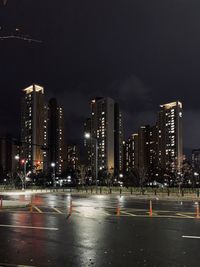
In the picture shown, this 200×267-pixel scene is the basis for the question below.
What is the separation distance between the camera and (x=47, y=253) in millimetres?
11906

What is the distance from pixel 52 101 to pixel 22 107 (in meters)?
41.6

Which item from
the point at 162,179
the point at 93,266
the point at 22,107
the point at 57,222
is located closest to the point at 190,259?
the point at 93,266

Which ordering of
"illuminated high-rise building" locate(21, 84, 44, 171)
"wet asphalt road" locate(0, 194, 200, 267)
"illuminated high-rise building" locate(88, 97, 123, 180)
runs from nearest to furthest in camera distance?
"wet asphalt road" locate(0, 194, 200, 267)
"illuminated high-rise building" locate(21, 84, 44, 171)
"illuminated high-rise building" locate(88, 97, 123, 180)

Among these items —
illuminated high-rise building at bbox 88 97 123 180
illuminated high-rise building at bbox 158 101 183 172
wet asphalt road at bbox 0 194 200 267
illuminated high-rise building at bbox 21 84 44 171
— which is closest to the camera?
wet asphalt road at bbox 0 194 200 267

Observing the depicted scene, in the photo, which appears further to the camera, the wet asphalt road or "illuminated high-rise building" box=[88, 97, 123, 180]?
"illuminated high-rise building" box=[88, 97, 123, 180]

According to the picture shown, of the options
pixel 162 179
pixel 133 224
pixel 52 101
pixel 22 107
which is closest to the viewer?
pixel 133 224

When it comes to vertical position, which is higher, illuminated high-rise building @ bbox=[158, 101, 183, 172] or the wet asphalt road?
illuminated high-rise building @ bbox=[158, 101, 183, 172]

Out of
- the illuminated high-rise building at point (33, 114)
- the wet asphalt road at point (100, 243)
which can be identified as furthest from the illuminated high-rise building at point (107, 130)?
the wet asphalt road at point (100, 243)

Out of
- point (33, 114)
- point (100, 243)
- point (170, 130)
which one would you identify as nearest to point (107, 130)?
point (170, 130)

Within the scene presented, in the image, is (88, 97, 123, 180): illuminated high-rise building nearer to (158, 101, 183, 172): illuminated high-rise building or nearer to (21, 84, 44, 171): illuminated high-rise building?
(158, 101, 183, 172): illuminated high-rise building

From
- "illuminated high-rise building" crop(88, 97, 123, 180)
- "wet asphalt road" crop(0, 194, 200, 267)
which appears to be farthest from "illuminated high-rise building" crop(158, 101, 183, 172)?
"wet asphalt road" crop(0, 194, 200, 267)

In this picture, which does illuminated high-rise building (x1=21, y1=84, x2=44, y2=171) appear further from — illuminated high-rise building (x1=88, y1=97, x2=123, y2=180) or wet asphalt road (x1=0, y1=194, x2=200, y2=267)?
wet asphalt road (x1=0, y1=194, x2=200, y2=267)

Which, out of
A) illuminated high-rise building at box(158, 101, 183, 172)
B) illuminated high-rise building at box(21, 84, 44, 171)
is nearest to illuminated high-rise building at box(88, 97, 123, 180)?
illuminated high-rise building at box(158, 101, 183, 172)

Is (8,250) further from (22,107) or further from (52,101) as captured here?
(52,101)
